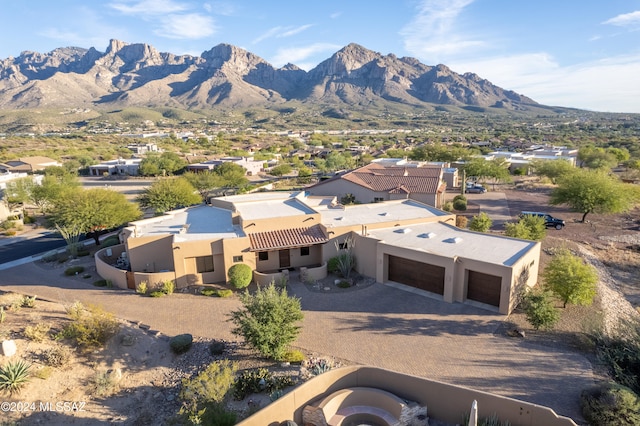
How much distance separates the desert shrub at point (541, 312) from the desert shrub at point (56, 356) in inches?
879

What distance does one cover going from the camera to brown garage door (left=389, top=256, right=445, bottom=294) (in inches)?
949

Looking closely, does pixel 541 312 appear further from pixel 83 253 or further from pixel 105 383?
pixel 83 253

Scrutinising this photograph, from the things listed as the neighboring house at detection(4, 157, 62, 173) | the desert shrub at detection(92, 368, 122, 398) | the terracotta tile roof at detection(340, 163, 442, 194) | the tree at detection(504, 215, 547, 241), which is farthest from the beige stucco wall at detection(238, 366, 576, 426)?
the neighboring house at detection(4, 157, 62, 173)

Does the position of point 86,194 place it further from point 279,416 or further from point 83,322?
point 279,416

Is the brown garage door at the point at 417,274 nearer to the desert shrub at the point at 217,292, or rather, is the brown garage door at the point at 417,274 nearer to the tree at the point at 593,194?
the desert shrub at the point at 217,292

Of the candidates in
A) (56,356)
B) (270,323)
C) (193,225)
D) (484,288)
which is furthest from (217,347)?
(484,288)

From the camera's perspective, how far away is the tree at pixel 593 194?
38.8 m

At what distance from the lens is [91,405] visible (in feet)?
52.5

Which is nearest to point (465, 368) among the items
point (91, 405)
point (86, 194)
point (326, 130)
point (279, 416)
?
point (279, 416)

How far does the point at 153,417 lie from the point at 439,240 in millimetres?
19470

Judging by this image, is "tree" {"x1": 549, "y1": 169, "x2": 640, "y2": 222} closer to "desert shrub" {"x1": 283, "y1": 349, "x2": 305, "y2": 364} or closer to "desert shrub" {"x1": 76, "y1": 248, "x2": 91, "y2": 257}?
"desert shrub" {"x1": 283, "y1": 349, "x2": 305, "y2": 364}

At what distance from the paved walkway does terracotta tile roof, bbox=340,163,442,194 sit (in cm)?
Answer: 2295

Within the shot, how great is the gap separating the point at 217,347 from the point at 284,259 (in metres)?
10.4

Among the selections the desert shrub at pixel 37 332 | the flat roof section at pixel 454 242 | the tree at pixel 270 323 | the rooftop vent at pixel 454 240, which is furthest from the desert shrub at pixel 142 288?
the rooftop vent at pixel 454 240
